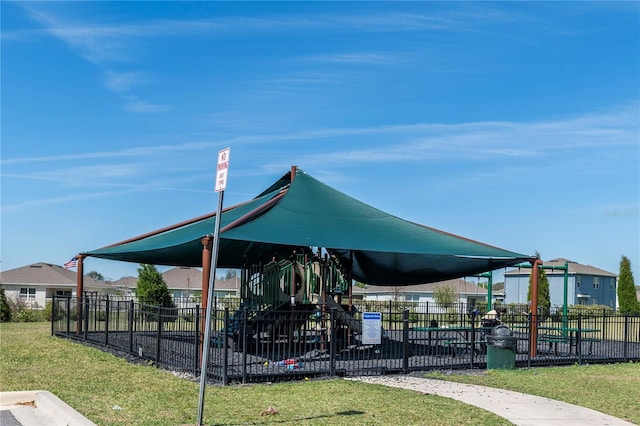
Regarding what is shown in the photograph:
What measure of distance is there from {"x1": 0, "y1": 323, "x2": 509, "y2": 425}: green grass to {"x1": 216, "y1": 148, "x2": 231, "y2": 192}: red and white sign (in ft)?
9.37

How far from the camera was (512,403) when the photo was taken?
10.9 metres

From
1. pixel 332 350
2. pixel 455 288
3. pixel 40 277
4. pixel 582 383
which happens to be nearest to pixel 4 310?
pixel 332 350

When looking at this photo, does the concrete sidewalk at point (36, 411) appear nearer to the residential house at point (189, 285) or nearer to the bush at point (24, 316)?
the bush at point (24, 316)

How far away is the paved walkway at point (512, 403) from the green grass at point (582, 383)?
1.34 feet

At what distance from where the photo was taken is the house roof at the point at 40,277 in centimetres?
6108

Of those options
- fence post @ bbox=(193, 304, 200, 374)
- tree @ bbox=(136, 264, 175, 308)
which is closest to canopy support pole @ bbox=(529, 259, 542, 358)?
fence post @ bbox=(193, 304, 200, 374)

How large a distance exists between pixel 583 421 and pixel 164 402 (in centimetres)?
565

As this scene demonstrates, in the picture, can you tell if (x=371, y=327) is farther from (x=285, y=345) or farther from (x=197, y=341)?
(x=197, y=341)

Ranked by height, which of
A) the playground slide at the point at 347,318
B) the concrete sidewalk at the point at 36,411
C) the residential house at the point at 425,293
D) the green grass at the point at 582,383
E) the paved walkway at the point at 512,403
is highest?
the playground slide at the point at 347,318

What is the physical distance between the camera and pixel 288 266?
17812 millimetres

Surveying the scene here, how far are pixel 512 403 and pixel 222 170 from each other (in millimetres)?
5637

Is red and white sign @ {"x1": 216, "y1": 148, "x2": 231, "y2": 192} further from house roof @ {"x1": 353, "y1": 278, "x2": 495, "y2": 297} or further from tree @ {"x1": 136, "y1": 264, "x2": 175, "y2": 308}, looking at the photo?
house roof @ {"x1": 353, "y1": 278, "x2": 495, "y2": 297}

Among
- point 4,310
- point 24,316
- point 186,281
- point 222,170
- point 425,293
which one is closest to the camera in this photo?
point 222,170

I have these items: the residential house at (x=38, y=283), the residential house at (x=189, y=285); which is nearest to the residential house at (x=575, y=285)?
the residential house at (x=189, y=285)
